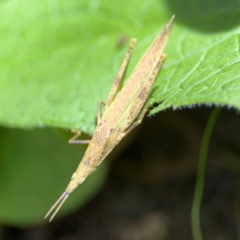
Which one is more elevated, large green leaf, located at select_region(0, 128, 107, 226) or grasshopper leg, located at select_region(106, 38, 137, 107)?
grasshopper leg, located at select_region(106, 38, 137, 107)

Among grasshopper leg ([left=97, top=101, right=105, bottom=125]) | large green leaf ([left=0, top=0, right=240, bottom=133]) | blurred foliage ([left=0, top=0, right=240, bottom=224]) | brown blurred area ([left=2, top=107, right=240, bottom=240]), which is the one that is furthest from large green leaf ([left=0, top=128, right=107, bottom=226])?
grasshopper leg ([left=97, top=101, right=105, bottom=125])

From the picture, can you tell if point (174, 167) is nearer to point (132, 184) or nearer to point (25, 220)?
point (132, 184)

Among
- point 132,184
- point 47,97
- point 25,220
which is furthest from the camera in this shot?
point 132,184

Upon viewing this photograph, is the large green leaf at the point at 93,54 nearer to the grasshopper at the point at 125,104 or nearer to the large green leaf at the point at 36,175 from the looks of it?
the grasshopper at the point at 125,104

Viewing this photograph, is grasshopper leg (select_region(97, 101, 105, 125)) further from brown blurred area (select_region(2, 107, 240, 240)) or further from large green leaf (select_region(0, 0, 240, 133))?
brown blurred area (select_region(2, 107, 240, 240))

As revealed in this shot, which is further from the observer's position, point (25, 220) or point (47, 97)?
point (25, 220)

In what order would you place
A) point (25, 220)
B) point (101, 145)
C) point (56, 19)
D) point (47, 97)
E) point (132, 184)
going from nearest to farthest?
point (101, 145) < point (47, 97) < point (56, 19) < point (25, 220) < point (132, 184)

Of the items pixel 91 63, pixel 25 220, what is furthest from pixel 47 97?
pixel 25 220

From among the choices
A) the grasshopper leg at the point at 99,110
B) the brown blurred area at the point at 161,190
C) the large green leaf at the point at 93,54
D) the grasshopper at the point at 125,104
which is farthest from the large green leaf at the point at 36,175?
the grasshopper leg at the point at 99,110
